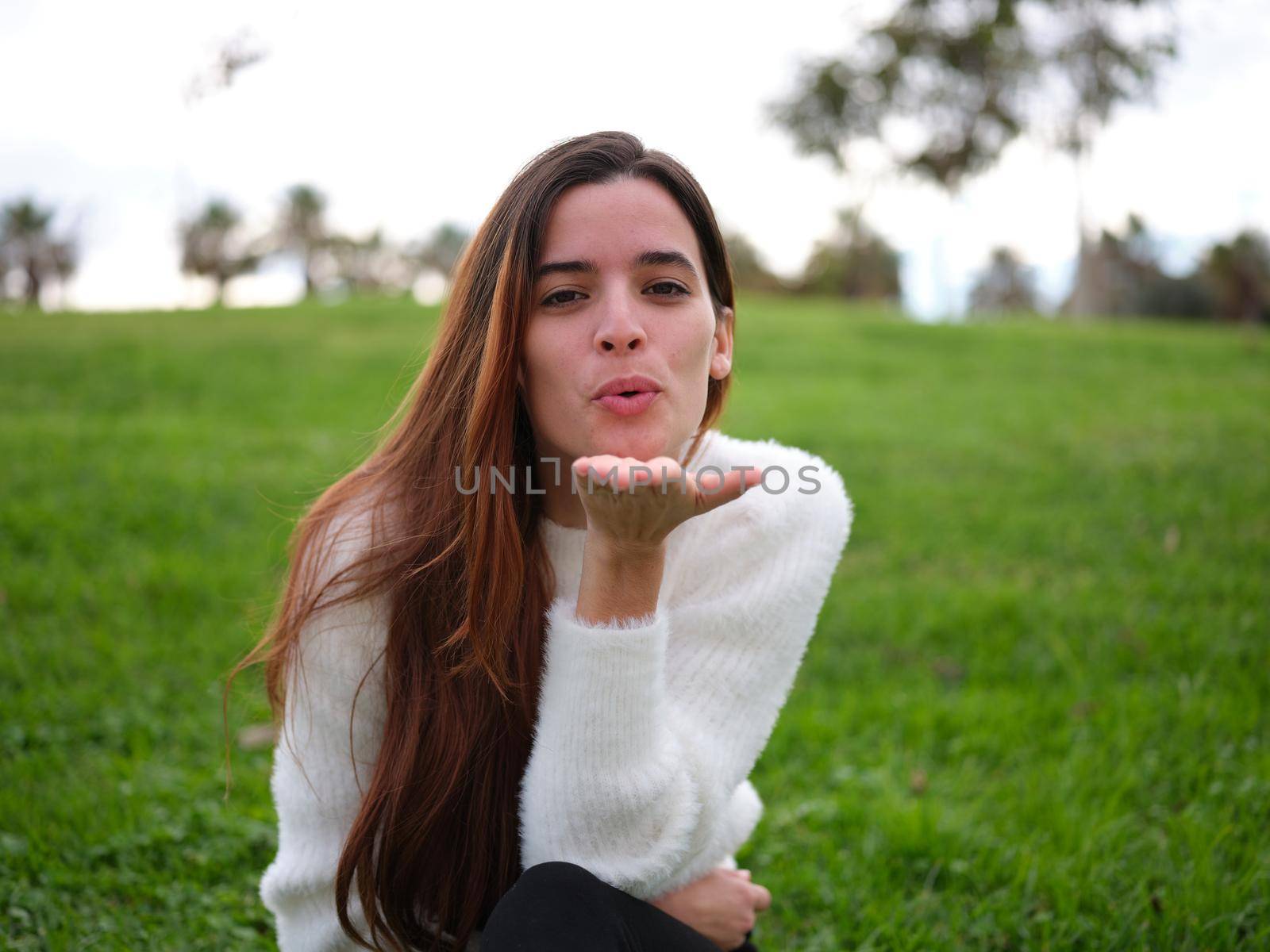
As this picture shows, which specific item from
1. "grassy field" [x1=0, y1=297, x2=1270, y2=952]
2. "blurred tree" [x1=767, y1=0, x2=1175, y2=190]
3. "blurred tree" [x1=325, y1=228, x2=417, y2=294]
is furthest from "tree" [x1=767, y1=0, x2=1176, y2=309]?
"blurred tree" [x1=325, y1=228, x2=417, y2=294]

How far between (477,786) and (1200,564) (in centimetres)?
434

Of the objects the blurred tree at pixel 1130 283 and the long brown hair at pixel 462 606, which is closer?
the long brown hair at pixel 462 606

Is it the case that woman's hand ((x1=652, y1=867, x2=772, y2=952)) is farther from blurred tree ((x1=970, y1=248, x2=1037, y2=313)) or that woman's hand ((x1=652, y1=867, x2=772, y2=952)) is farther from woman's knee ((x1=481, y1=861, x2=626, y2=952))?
blurred tree ((x1=970, y1=248, x2=1037, y2=313))

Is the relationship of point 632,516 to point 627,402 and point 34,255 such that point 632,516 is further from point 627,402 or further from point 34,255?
point 34,255

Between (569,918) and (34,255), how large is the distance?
33392mm

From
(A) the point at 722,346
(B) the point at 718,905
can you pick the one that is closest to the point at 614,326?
(A) the point at 722,346

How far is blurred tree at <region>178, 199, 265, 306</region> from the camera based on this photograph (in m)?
33.2

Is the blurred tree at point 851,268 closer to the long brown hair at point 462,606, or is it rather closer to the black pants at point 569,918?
the long brown hair at point 462,606

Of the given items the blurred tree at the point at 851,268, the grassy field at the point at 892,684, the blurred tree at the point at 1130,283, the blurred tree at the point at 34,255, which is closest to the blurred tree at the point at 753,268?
the blurred tree at the point at 851,268

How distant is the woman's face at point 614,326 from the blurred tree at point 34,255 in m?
29.2

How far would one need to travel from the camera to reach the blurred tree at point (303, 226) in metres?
52.5

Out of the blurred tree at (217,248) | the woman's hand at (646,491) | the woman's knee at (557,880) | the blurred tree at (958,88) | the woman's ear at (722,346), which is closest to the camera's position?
the woman's hand at (646,491)

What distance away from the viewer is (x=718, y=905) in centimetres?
190

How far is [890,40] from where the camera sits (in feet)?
66.5
